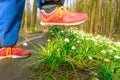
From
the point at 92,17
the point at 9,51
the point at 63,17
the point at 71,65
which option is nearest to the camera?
the point at 71,65

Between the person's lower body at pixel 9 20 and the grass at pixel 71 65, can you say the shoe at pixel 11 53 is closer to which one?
the person's lower body at pixel 9 20

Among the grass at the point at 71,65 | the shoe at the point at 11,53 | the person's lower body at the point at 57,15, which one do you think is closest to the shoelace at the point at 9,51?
the shoe at the point at 11,53

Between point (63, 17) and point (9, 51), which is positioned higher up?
point (63, 17)

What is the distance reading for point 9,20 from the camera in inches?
87.3

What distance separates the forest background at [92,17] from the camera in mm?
8477

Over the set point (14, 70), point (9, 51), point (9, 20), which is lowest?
point (14, 70)

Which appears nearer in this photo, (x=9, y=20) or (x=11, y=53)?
(x=9, y=20)

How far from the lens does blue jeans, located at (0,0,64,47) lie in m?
2.21

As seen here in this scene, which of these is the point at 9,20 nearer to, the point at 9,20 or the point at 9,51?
the point at 9,20

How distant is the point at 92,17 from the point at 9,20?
27.9ft

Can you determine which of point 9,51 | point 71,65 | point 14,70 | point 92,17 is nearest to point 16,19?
point 9,51

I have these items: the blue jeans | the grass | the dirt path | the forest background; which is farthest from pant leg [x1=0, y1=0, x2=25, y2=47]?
the forest background

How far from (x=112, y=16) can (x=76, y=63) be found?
419 inches

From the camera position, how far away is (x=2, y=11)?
221 cm
